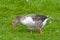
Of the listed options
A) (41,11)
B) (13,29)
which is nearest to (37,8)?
(41,11)

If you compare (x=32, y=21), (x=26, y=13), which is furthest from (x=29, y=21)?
(x=26, y=13)

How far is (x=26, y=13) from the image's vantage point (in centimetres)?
1268

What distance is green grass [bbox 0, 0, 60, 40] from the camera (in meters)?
9.55

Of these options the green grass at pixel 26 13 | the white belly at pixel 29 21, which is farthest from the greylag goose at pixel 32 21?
the green grass at pixel 26 13

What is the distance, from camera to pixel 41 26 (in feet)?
32.1

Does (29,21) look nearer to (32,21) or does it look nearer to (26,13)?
(32,21)

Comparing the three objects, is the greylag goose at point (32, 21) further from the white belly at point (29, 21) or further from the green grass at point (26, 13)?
the green grass at point (26, 13)

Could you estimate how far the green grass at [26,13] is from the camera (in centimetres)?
955

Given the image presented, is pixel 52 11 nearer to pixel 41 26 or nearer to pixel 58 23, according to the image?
pixel 58 23

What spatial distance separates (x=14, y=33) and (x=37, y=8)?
11.9 feet

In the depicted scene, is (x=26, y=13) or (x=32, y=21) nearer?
(x=32, y=21)

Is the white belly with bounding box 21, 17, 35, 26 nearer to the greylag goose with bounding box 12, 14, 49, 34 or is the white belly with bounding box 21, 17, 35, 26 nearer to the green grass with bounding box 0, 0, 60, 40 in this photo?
the greylag goose with bounding box 12, 14, 49, 34

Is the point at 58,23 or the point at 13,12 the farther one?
the point at 13,12

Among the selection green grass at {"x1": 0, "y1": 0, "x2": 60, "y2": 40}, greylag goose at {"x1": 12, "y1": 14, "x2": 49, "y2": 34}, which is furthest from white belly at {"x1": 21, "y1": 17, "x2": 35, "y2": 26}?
green grass at {"x1": 0, "y1": 0, "x2": 60, "y2": 40}
